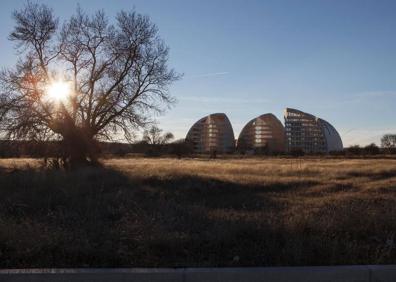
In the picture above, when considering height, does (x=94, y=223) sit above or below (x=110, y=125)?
below

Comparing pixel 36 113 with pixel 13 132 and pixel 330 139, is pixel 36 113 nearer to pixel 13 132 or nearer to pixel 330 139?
pixel 13 132

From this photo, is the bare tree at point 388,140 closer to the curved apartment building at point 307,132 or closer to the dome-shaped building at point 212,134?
the curved apartment building at point 307,132

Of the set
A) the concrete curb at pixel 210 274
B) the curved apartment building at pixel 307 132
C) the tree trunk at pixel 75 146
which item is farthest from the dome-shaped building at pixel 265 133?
the concrete curb at pixel 210 274

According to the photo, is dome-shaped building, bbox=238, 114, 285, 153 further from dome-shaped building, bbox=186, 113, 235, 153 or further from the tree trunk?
the tree trunk

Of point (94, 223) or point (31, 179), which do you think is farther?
point (31, 179)

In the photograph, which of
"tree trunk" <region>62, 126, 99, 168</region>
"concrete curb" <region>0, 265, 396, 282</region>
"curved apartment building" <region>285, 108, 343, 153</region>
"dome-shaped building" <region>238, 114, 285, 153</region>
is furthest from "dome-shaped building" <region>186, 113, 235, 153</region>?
"concrete curb" <region>0, 265, 396, 282</region>

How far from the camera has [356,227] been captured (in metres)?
6.95

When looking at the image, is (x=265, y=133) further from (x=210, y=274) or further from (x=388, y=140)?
(x=210, y=274)

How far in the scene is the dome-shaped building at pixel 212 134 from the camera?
153 meters

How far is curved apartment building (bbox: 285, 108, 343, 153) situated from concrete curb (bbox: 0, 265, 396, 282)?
492 feet

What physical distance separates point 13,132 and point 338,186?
59.5 feet

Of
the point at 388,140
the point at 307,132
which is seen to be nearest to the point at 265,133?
the point at 307,132

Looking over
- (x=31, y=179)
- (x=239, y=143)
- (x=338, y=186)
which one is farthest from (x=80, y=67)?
(x=239, y=143)

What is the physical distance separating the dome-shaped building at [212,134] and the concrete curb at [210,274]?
14560 cm
